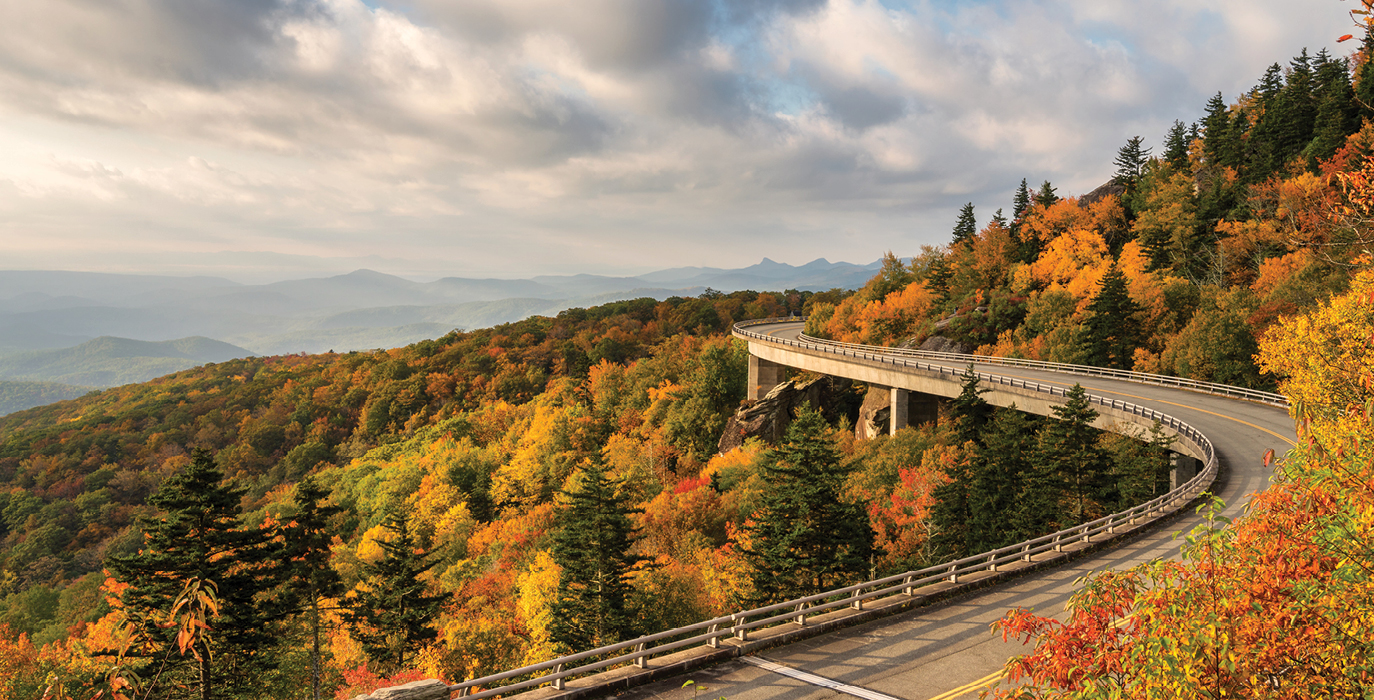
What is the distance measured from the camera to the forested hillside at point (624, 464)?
24.9 metres

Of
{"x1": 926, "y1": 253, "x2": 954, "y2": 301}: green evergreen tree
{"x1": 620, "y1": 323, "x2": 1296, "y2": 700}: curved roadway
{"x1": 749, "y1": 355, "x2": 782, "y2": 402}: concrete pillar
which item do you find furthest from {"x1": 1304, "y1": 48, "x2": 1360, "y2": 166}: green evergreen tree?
{"x1": 620, "y1": 323, "x2": 1296, "y2": 700}: curved roadway

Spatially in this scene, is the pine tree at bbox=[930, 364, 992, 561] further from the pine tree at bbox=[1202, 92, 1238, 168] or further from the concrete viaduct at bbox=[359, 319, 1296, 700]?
the pine tree at bbox=[1202, 92, 1238, 168]

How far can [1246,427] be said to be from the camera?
3506 centimetres

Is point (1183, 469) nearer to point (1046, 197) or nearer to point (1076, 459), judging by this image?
point (1076, 459)

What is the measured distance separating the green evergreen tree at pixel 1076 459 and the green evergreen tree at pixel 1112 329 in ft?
77.9

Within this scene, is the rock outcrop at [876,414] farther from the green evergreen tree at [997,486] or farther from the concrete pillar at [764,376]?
the green evergreen tree at [997,486]

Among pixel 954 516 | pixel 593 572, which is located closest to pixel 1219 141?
pixel 954 516

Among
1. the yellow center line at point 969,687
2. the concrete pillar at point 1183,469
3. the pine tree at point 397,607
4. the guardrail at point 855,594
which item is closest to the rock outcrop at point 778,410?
the guardrail at point 855,594

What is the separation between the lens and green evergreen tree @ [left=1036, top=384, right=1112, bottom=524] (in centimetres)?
3347

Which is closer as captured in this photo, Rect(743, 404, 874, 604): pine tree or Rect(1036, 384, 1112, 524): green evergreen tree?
Rect(743, 404, 874, 604): pine tree

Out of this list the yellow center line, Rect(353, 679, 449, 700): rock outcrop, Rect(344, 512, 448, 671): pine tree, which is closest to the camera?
Rect(353, 679, 449, 700): rock outcrop

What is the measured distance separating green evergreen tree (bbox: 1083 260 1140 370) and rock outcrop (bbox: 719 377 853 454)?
2451 cm

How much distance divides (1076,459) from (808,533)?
16100 millimetres

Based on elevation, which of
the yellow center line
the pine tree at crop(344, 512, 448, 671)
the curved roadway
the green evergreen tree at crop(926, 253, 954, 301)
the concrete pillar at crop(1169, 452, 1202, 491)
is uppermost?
the green evergreen tree at crop(926, 253, 954, 301)
